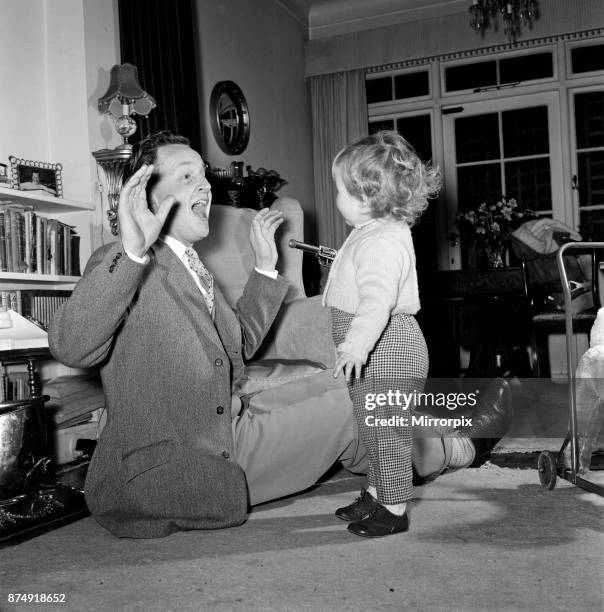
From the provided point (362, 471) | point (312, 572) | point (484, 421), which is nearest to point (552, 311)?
point (484, 421)

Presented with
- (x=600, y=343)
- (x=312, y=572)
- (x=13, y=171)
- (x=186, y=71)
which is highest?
(x=186, y=71)

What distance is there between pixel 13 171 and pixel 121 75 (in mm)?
680

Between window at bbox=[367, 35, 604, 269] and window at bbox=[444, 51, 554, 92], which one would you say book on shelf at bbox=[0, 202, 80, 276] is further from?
window at bbox=[444, 51, 554, 92]

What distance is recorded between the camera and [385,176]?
1.71 meters

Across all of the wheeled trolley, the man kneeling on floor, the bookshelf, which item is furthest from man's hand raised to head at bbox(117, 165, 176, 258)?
the bookshelf

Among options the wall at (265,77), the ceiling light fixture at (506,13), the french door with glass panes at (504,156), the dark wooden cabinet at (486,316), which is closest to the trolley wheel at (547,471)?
the dark wooden cabinet at (486,316)

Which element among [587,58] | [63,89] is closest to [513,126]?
[587,58]

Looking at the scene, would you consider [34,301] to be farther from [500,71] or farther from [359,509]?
[500,71]

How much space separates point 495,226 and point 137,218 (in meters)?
4.15

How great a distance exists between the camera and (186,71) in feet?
14.1

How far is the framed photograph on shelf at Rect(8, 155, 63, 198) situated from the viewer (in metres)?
2.86

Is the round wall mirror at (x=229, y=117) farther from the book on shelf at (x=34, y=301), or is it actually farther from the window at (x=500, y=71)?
the book on shelf at (x=34, y=301)

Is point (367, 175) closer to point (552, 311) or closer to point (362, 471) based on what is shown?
point (362, 471)

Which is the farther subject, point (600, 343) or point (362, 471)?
point (362, 471)
